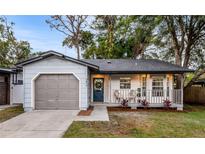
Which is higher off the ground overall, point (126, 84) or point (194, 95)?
point (126, 84)

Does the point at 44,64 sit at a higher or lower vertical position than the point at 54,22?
lower

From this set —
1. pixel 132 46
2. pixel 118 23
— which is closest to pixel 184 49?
pixel 132 46

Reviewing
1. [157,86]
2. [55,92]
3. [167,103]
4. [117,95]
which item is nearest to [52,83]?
[55,92]

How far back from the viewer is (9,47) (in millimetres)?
27625

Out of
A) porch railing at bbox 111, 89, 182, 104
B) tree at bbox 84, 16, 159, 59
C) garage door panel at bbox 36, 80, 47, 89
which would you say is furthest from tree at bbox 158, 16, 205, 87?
garage door panel at bbox 36, 80, 47, 89

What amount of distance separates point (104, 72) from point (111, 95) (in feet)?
5.64

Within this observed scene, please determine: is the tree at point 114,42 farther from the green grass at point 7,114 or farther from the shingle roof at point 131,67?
the green grass at point 7,114

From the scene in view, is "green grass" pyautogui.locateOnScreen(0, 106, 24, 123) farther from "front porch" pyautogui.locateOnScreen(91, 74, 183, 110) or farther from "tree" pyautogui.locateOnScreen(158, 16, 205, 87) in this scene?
"tree" pyautogui.locateOnScreen(158, 16, 205, 87)

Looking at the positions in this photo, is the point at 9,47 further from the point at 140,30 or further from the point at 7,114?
the point at 7,114

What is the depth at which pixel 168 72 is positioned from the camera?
12.7 meters

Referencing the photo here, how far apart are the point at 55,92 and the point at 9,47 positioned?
1963 centimetres

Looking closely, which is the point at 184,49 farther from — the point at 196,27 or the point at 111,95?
the point at 111,95

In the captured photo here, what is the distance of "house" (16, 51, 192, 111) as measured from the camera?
11.2 meters
